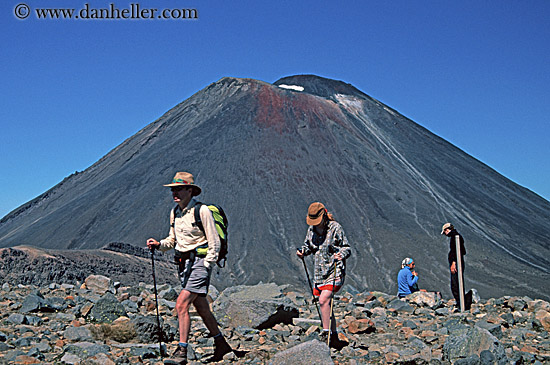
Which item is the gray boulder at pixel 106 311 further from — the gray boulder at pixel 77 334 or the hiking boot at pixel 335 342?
the hiking boot at pixel 335 342

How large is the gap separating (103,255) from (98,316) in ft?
28.5

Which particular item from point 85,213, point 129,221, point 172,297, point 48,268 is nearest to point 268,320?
point 172,297

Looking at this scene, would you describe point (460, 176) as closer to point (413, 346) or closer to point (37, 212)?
point (37, 212)

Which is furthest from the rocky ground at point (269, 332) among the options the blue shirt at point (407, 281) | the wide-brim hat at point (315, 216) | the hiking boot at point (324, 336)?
the blue shirt at point (407, 281)

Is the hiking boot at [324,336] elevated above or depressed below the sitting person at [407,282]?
below

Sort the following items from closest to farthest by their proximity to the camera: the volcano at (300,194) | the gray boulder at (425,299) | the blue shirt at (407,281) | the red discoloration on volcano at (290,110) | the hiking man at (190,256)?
1. the hiking man at (190,256)
2. the gray boulder at (425,299)
3. the blue shirt at (407,281)
4. the volcano at (300,194)
5. the red discoloration on volcano at (290,110)

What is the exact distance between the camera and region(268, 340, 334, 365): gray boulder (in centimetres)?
428

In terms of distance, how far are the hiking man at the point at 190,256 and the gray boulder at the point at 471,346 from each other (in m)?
1.97

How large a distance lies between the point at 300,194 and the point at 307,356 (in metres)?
24.9

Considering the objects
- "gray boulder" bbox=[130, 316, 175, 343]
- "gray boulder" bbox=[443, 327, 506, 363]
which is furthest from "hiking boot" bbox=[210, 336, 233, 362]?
"gray boulder" bbox=[443, 327, 506, 363]

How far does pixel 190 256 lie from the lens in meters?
4.73

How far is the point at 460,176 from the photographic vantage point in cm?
3697

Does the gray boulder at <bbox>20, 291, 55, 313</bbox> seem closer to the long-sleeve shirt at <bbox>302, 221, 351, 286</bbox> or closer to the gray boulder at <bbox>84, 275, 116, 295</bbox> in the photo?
the gray boulder at <bbox>84, 275, 116, 295</bbox>

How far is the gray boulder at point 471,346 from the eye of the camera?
475 centimetres
